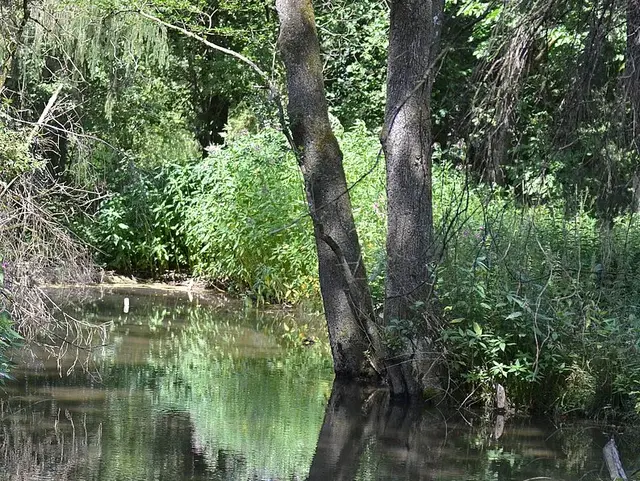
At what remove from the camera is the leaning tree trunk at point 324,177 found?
10156 mm

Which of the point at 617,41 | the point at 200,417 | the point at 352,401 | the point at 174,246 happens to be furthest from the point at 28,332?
the point at 174,246

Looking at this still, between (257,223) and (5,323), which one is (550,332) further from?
(257,223)

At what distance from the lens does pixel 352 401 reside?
955cm

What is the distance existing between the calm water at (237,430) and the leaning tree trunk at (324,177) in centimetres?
43

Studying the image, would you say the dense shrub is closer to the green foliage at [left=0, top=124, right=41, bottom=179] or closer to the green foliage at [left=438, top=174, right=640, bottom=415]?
the green foliage at [left=438, top=174, right=640, bottom=415]

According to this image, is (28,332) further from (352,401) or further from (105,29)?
(105,29)

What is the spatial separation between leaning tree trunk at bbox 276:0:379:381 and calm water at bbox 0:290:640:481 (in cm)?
43

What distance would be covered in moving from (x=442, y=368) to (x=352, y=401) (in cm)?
84

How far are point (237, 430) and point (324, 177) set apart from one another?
2843 millimetres

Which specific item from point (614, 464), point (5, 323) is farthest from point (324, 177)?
point (614, 464)

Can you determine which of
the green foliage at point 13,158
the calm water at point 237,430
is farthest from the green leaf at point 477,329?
the green foliage at point 13,158

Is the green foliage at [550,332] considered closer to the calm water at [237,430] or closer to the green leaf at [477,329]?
the green leaf at [477,329]

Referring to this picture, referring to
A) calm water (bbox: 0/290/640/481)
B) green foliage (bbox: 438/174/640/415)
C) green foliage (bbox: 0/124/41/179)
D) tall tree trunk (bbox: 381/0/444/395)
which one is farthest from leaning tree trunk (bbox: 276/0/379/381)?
green foliage (bbox: 0/124/41/179)

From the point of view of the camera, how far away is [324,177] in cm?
1020
